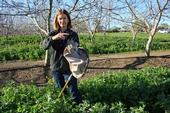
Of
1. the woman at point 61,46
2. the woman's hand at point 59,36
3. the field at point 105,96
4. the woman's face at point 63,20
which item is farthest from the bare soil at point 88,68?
the woman's hand at point 59,36

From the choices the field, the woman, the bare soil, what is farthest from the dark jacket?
the bare soil

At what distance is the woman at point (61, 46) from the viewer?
661 cm

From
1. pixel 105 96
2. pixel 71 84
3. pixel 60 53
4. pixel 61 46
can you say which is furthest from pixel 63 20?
pixel 105 96

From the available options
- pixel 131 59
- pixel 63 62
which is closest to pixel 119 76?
pixel 63 62

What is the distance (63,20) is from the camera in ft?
21.8

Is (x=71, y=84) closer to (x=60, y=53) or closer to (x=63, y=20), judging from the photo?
(x=60, y=53)

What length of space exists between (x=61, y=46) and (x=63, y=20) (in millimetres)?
458

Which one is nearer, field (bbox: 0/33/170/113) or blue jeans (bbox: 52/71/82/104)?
field (bbox: 0/33/170/113)

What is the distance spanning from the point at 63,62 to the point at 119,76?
87.1 inches

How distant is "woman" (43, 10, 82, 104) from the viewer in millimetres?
6605

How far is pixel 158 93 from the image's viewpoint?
26.4 ft

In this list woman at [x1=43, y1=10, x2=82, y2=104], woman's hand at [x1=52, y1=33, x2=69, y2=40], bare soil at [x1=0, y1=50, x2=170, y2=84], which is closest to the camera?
woman's hand at [x1=52, y1=33, x2=69, y2=40]

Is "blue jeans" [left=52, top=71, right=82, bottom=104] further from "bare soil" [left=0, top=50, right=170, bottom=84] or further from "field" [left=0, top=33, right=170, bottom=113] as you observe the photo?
"bare soil" [left=0, top=50, right=170, bottom=84]

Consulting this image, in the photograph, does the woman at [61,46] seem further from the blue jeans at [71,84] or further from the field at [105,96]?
the field at [105,96]
